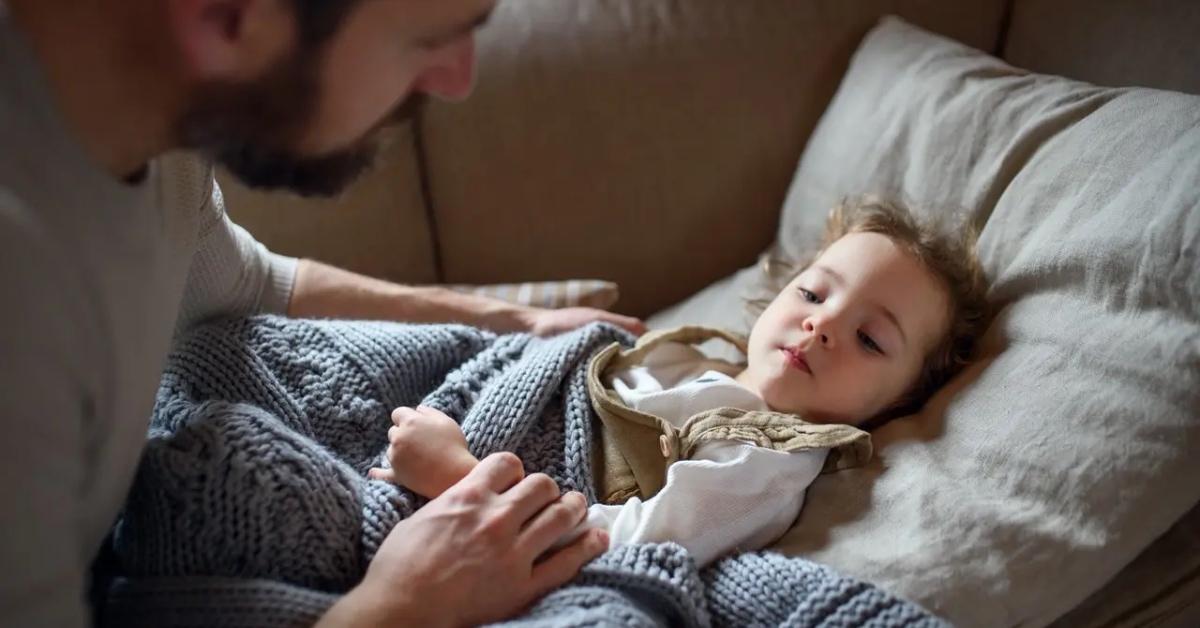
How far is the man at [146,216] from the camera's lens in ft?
2.31

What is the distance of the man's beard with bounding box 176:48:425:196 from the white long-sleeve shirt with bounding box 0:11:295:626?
78mm

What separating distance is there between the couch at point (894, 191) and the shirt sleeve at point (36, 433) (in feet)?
2.27

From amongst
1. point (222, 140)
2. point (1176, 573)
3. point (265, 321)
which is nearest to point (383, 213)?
point (265, 321)

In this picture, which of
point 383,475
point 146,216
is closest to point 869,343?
point 383,475

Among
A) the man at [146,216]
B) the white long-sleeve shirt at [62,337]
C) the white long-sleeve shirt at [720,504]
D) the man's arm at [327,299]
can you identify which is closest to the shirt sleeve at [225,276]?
the man's arm at [327,299]

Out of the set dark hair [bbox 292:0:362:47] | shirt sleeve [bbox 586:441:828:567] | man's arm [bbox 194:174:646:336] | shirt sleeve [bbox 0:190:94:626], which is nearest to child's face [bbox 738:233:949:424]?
shirt sleeve [bbox 586:441:828:567]

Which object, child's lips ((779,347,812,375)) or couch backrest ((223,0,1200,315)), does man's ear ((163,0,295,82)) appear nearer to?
child's lips ((779,347,812,375))

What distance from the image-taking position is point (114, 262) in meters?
0.80

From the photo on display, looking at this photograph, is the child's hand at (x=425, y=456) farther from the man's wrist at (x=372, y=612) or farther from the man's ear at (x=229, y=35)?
the man's ear at (x=229, y=35)

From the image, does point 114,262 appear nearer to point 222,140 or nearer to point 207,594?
point 222,140

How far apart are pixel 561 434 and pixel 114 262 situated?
520 mm

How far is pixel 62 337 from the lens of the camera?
0.73 metres

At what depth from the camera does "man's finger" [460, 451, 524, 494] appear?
1.00 m

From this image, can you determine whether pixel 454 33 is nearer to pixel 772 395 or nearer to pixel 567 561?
pixel 567 561
